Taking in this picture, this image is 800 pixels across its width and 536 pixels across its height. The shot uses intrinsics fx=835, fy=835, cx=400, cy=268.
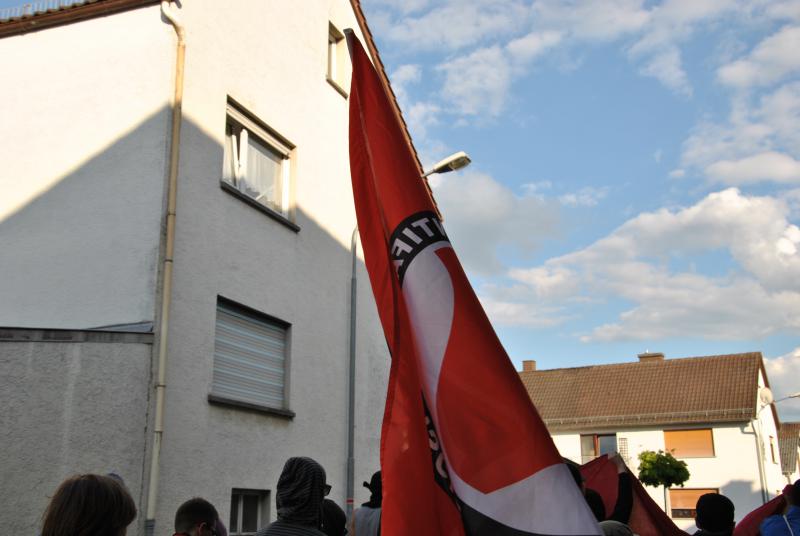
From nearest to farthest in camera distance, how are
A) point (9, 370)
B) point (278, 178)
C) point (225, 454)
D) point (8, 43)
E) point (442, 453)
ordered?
1. point (442, 453)
2. point (9, 370)
3. point (225, 454)
4. point (8, 43)
5. point (278, 178)

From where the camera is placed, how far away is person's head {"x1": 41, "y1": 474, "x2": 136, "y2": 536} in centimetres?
246

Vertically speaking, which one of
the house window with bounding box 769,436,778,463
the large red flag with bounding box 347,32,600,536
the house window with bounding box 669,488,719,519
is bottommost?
the house window with bounding box 669,488,719,519

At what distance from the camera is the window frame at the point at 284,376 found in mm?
10289

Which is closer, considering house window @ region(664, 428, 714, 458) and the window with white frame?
the window with white frame

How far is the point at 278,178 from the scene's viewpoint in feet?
41.9

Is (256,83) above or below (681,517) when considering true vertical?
above

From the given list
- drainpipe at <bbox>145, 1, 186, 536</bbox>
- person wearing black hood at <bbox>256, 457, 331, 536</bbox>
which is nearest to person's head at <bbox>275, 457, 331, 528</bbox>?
person wearing black hood at <bbox>256, 457, 331, 536</bbox>

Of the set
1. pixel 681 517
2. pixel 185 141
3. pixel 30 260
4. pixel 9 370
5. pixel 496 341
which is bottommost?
pixel 681 517

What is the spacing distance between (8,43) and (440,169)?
21.3ft

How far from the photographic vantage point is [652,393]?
42.0 metres

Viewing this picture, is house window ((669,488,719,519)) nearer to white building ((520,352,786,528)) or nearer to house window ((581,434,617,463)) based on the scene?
white building ((520,352,786,528))

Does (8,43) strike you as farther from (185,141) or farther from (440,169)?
(440,169)

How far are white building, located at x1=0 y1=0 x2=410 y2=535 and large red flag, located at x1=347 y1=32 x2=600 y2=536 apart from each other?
5.98 m

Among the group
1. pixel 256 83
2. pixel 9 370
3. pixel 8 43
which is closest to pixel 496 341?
pixel 9 370
